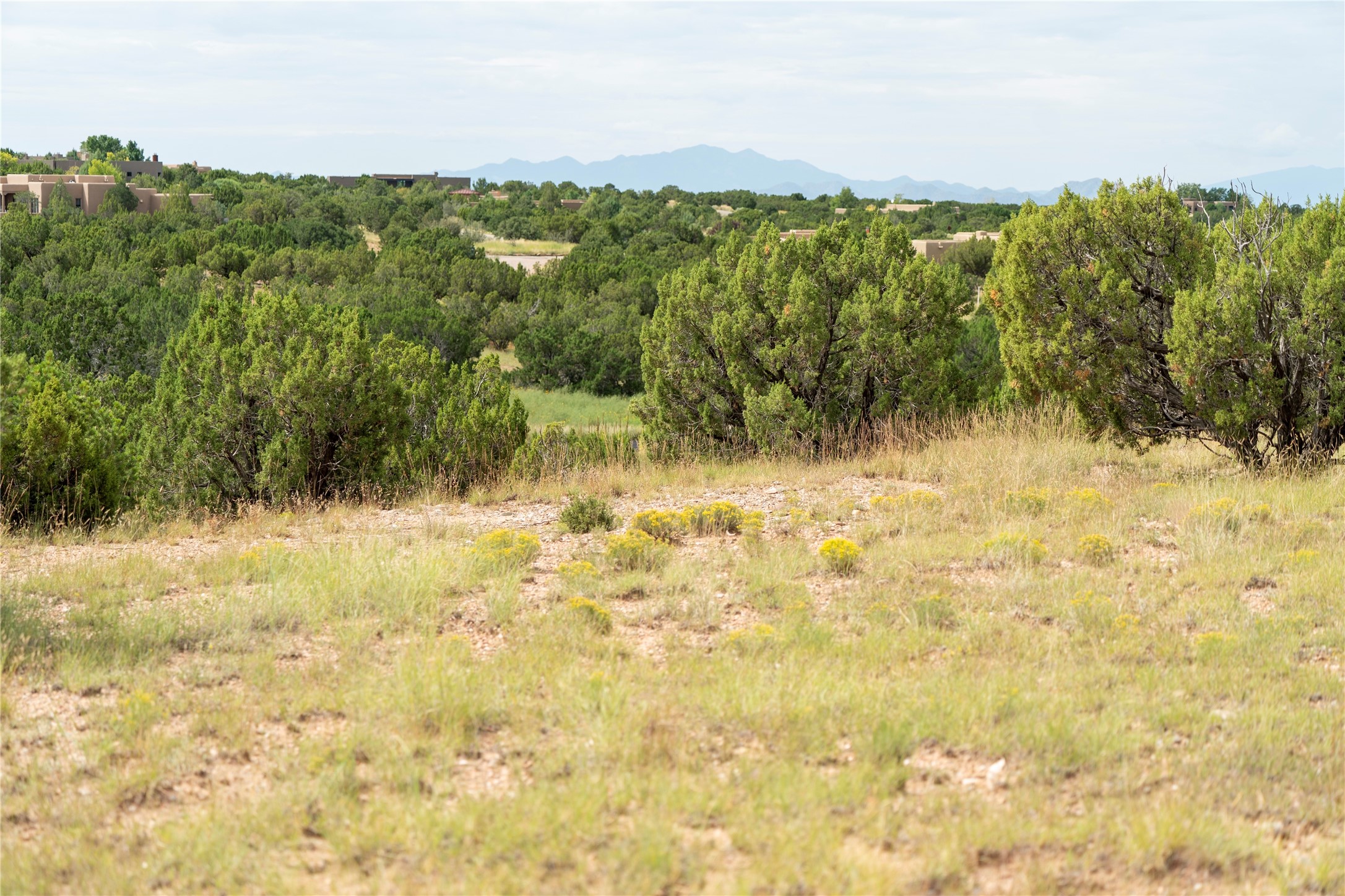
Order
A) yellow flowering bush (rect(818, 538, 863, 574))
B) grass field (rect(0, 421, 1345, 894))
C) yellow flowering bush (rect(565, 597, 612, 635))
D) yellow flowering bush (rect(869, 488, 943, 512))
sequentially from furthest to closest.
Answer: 1. yellow flowering bush (rect(869, 488, 943, 512))
2. yellow flowering bush (rect(818, 538, 863, 574))
3. yellow flowering bush (rect(565, 597, 612, 635))
4. grass field (rect(0, 421, 1345, 894))

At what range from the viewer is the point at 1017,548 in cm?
634

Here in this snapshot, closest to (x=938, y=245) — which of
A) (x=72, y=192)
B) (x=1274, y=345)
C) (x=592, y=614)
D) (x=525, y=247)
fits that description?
(x=525, y=247)

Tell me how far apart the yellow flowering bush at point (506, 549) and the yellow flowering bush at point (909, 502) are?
2.53m

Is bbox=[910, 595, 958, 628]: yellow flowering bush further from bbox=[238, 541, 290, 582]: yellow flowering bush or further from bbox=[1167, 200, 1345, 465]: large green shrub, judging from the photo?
bbox=[1167, 200, 1345, 465]: large green shrub

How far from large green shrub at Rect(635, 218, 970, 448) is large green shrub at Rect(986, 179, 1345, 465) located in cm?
168

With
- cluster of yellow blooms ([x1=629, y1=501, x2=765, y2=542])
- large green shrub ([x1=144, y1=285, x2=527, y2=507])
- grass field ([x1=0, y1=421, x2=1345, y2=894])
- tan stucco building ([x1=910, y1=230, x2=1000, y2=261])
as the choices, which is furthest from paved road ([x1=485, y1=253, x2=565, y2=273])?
grass field ([x1=0, y1=421, x2=1345, y2=894])

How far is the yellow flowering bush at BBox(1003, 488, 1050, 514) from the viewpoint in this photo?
7.54 meters

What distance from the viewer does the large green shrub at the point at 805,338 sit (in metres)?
11.4

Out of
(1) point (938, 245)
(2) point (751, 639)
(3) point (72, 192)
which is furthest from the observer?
(3) point (72, 192)

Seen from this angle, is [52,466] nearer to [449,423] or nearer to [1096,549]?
[449,423]

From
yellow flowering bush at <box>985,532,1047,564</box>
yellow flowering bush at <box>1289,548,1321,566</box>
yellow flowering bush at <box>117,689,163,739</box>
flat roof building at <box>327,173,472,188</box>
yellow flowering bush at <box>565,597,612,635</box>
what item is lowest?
yellow flowering bush at <box>117,689,163,739</box>

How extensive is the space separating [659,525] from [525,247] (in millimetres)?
56327

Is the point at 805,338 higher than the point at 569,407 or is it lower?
higher

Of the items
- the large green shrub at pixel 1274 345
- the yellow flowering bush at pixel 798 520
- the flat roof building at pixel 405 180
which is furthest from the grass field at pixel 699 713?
the flat roof building at pixel 405 180
